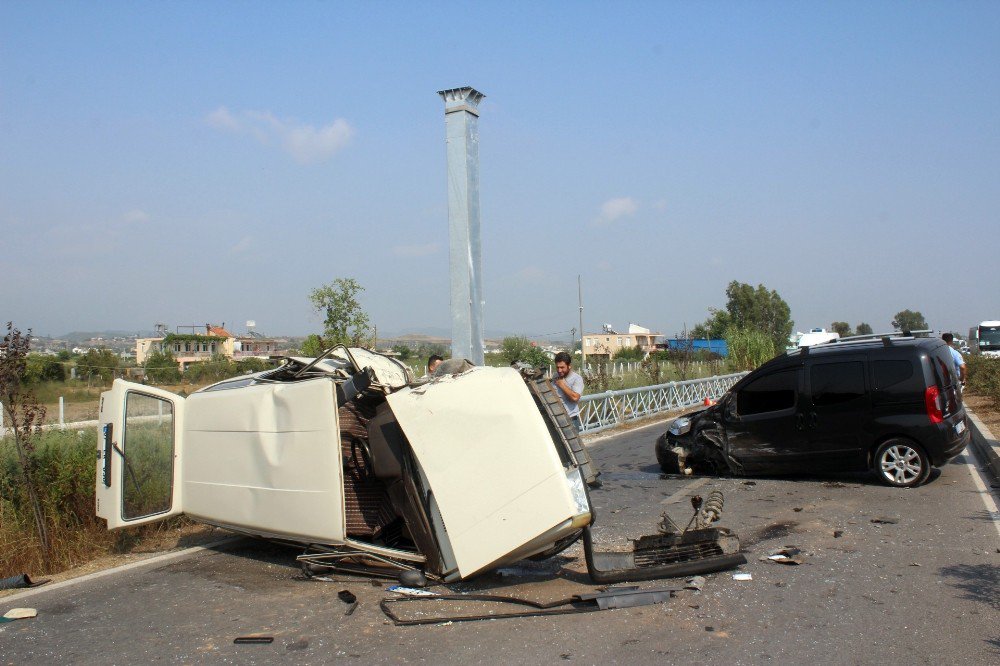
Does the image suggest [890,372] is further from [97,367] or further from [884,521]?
[97,367]

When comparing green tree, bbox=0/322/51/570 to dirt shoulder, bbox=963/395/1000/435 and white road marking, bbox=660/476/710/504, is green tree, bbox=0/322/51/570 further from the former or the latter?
dirt shoulder, bbox=963/395/1000/435

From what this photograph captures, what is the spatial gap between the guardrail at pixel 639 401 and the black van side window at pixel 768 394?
6725 millimetres

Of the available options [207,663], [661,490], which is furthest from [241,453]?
[661,490]

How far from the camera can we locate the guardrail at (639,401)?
19.6 metres

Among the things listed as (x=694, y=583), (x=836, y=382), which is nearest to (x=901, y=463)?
(x=836, y=382)

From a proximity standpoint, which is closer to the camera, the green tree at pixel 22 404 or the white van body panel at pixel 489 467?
the white van body panel at pixel 489 467

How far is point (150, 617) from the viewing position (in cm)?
603

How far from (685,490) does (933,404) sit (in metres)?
3.13

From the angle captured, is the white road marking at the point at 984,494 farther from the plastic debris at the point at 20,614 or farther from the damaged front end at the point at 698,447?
the plastic debris at the point at 20,614

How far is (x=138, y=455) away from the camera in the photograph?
7.53 metres

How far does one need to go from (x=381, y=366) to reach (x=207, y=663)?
315 cm

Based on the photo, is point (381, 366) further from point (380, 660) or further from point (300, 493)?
point (380, 660)

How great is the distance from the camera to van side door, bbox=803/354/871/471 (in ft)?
34.2

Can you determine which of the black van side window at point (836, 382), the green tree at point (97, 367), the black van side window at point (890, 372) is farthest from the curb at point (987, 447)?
the green tree at point (97, 367)
